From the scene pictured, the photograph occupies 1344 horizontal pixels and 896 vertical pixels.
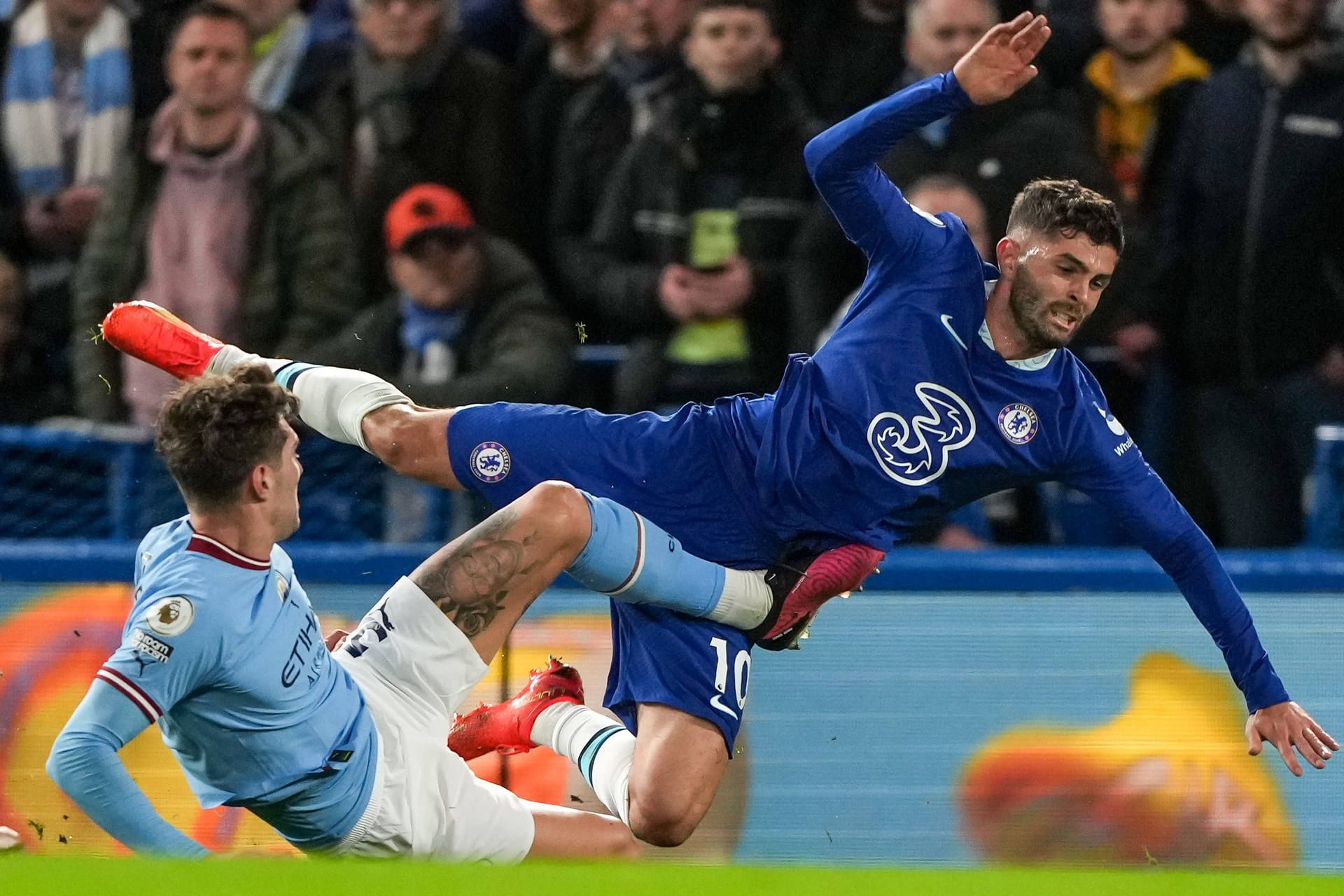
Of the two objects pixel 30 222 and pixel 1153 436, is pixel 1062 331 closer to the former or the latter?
pixel 1153 436

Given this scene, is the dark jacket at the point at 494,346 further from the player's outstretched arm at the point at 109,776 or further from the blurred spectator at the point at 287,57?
the player's outstretched arm at the point at 109,776

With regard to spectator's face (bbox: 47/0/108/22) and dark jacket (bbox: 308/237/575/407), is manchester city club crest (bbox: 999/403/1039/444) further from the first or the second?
spectator's face (bbox: 47/0/108/22)

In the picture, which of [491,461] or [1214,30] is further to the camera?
[1214,30]

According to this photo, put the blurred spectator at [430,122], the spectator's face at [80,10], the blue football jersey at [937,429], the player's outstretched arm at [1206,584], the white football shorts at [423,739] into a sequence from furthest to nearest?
1. the spectator's face at [80,10]
2. the blurred spectator at [430,122]
3. the blue football jersey at [937,429]
4. the player's outstretched arm at [1206,584]
5. the white football shorts at [423,739]

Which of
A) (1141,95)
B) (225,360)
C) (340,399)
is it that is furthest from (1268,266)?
(225,360)

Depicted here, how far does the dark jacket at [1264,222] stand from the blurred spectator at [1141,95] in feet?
0.31

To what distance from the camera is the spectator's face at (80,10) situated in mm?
5641

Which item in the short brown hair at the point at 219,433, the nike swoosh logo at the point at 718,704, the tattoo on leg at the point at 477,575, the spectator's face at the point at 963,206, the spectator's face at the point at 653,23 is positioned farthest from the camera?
the spectator's face at the point at 653,23

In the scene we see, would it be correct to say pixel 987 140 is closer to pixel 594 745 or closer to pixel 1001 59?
pixel 1001 59

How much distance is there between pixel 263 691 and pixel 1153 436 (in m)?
3.12

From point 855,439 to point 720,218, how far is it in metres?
1.59

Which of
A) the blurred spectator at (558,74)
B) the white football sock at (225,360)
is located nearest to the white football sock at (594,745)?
the white football sock at (225,360)

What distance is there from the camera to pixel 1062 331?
378 cm

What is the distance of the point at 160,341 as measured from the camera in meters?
4.10
